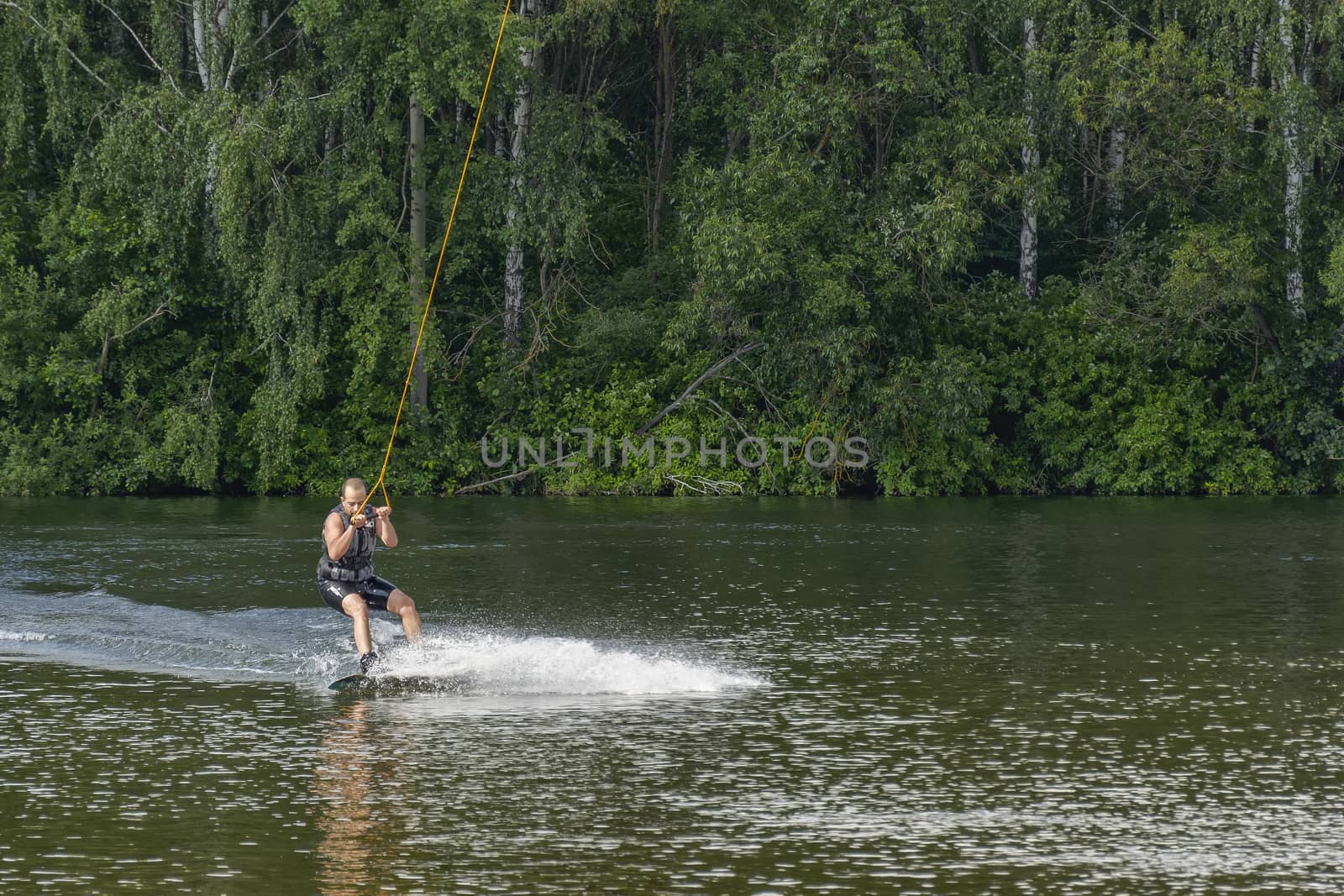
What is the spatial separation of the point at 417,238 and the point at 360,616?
2169 centimetres

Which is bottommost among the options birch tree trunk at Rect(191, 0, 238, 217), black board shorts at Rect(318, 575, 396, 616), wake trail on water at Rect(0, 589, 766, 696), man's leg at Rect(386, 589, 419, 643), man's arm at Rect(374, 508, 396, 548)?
wake trail on water at Rect(0, 589, 766, 696)

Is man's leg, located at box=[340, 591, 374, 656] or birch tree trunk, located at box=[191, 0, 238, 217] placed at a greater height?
birch tree trunk, located at box=[191, 0, 238, 217]

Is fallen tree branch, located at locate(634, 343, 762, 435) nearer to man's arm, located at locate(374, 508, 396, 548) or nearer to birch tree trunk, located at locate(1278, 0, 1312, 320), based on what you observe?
birch tree trunk, located at locate(1278, 0, 1312, 320)

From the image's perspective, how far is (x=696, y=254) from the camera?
32.7 m

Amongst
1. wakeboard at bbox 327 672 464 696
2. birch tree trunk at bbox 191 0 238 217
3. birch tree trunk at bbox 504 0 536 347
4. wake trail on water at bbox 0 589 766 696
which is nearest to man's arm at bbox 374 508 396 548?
wake trail on water at bbox 0 589 766 696

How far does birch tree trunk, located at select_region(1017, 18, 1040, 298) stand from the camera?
109 feet

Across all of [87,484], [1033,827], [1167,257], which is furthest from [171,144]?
[1033,827]

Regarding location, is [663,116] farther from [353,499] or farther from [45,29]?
[353,499]

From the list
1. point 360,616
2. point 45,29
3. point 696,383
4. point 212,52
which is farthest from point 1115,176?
point 360,616

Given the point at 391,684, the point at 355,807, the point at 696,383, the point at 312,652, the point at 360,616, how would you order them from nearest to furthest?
the point at 355,807 → the point at 391,684 → the point at 360,616 → the point at 312,652 → the point at 696,383

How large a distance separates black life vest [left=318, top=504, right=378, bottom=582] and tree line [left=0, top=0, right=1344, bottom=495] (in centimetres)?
1850

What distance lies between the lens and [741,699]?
36.9 ft

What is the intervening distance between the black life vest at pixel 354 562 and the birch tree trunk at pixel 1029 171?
22.3m

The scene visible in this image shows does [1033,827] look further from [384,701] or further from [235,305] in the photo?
[235,305]
